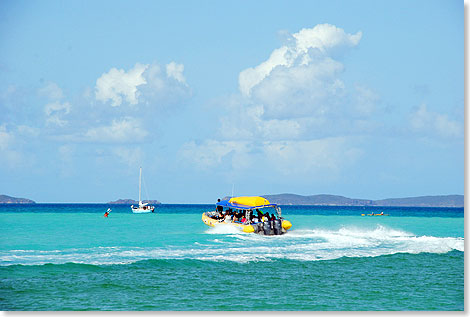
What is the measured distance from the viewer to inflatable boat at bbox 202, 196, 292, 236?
32.0 metres

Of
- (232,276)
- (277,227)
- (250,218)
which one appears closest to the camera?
(232,276)

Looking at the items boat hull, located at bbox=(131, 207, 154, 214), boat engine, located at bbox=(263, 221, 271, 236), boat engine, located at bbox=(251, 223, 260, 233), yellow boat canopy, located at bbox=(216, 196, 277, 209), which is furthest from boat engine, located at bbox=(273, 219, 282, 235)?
boat hull, located at bbox=(131, 207, 154, 214)

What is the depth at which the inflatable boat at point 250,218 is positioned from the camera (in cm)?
3195

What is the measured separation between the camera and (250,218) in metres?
34.3

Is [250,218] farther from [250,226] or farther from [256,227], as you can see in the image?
[256,227]

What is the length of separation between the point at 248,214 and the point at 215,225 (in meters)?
3.79

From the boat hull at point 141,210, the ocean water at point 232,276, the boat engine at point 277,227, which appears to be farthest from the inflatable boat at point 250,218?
the boat hull at point 141,210

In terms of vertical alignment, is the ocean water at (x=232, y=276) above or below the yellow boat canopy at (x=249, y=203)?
below

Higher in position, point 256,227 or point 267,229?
point 256,227

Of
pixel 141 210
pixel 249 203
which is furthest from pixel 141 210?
pixel 249 203

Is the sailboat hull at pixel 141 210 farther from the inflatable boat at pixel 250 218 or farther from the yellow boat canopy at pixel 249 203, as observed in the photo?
the yellow boat canopy at pixel 249 203

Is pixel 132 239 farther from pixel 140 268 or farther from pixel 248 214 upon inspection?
pixel 140 268

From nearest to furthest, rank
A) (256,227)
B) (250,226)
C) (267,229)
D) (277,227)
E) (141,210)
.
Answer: (267,229) < (256,227) < (250,226) < (277,227) < (141,210)

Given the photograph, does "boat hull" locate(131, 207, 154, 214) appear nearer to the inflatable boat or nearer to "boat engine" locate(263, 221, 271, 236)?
the inflatable boat
